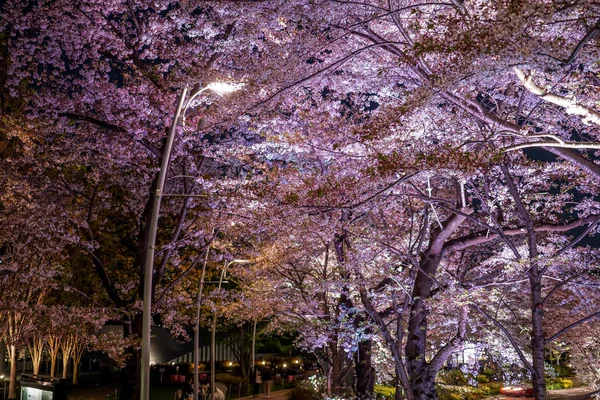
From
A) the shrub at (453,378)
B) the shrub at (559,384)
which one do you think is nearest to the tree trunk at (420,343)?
the shrub at (453,378)

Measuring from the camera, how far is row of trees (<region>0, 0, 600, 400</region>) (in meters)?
10.3

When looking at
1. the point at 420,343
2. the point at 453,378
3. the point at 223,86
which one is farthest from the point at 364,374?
the point at 453,378

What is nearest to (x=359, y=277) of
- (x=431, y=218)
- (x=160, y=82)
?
(x=431, y=218)

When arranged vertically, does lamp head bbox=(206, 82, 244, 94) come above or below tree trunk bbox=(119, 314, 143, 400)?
above

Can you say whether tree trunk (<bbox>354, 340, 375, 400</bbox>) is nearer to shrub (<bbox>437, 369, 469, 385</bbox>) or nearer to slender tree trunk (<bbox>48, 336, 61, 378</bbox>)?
shrub (<bbox>437, 369, 469, 385</bbox>)

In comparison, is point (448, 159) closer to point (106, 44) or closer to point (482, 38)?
point (482, 38)

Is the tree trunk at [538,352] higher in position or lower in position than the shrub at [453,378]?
higher

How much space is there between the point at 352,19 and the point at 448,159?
3865mm

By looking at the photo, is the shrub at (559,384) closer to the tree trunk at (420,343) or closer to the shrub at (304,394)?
the shrub at (304,394)

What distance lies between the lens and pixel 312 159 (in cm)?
1567

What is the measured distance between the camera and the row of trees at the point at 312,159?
10266mm

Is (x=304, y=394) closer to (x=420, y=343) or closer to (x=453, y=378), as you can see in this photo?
(x=453, y=378)

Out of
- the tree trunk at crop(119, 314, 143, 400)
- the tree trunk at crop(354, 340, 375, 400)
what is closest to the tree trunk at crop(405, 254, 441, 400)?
the tree trunk at crop(354, 340, 375, 400)

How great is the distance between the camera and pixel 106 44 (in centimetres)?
1538
